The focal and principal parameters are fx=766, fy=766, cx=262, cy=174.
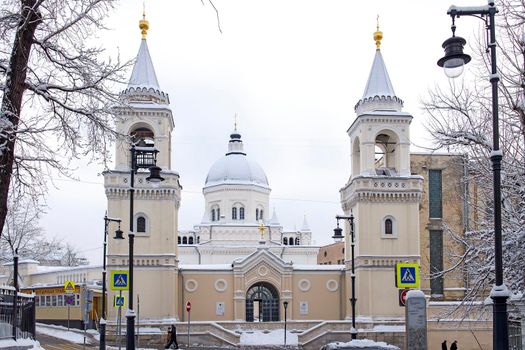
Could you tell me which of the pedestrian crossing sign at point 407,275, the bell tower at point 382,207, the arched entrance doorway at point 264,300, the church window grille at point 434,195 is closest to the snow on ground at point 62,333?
the arched entrance doorway at point 264,300

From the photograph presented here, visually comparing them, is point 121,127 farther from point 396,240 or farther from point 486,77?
point 486,77

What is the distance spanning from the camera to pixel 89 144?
12.2 metres

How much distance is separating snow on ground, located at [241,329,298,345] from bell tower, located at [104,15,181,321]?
4.35m

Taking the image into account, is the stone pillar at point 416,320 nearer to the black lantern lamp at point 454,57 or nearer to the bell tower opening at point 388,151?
the black lantern lamp at point 454,57

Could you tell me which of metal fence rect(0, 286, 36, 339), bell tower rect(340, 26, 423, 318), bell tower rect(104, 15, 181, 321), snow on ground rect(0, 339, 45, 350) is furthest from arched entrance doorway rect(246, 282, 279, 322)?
snow on ground rect(0, 339, 45, 350)

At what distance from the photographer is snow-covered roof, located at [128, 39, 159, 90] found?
45.6 meters

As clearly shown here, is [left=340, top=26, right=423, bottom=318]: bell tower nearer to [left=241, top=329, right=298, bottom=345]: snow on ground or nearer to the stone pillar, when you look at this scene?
[left=241, top=329, right=298, bottom=345]: snow on ground

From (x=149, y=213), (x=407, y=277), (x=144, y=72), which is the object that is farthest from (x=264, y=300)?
(x=407, y=277)

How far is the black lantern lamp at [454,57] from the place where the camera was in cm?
1147

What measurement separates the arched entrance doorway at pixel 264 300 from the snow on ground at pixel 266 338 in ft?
10.4

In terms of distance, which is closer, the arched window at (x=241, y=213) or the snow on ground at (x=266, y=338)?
the snow on ground at (x=266, y=338)

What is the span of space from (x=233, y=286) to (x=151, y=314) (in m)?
6.16

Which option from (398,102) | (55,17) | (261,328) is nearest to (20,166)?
(55,17)

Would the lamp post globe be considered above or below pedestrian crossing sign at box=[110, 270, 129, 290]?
above
